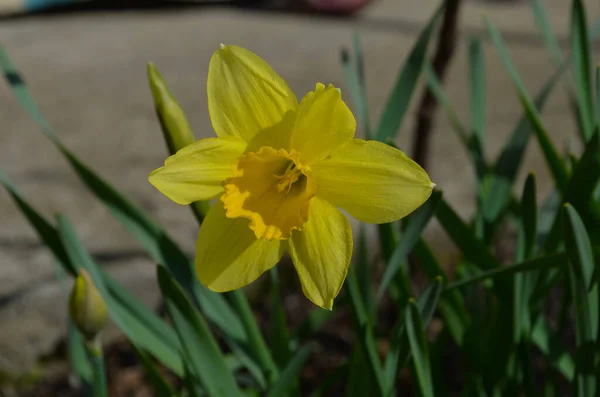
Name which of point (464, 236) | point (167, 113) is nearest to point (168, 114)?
point (167, 113)

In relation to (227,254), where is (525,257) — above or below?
below

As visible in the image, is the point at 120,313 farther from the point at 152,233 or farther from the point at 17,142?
the point at 17,142

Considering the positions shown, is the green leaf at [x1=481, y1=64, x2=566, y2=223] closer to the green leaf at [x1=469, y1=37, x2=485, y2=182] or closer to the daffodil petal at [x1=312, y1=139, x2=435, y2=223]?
the green leaf at [x1=469, y1=37, x2=485, y2=182]

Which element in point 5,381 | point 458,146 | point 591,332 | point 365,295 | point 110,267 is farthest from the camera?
point 458,146

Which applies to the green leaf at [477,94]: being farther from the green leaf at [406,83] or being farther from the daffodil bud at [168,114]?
the daffodil bud at [168,114]

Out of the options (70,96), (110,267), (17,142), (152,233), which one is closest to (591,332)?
(152,233)

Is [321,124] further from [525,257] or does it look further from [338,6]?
[338,6]
